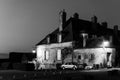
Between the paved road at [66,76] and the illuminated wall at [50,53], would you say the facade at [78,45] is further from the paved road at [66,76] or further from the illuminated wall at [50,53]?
the paved road at [66,76]

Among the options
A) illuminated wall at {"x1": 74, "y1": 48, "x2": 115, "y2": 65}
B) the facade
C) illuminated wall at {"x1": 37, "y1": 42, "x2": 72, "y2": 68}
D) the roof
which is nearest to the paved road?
illuminated wall at {"x1": 74, "y1": 48, "x2": 115, "y2": 65}

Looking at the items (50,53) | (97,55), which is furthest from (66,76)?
(50,53)

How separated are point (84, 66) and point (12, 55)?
89.5ft

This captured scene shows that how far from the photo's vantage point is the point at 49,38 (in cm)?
6469

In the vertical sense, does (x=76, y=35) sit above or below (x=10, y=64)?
above

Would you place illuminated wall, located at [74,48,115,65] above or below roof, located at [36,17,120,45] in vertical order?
below

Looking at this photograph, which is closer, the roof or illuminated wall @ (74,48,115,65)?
illuminated wall @ (74,48,115,65)

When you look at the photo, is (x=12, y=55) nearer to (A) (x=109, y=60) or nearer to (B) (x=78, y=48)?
(B) (x=78, y=48)

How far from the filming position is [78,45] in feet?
188

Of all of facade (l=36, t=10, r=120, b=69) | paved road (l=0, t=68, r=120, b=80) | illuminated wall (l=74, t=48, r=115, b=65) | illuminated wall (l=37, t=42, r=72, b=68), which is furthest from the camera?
illuminated wall (l=37, t=42, r=72, b=68)

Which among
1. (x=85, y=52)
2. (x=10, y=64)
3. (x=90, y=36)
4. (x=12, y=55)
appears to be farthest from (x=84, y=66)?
(x=12, y=55)

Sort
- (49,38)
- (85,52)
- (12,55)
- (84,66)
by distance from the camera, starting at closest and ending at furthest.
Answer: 1. (84,66)
2. (85,52)
3. (49,38)
4. (12,55)

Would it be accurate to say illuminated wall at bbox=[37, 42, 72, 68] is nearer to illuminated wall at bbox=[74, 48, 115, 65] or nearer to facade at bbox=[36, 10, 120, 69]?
facade at bbox=[36, 10, 120, 69]

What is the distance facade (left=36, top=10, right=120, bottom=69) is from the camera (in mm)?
53000
